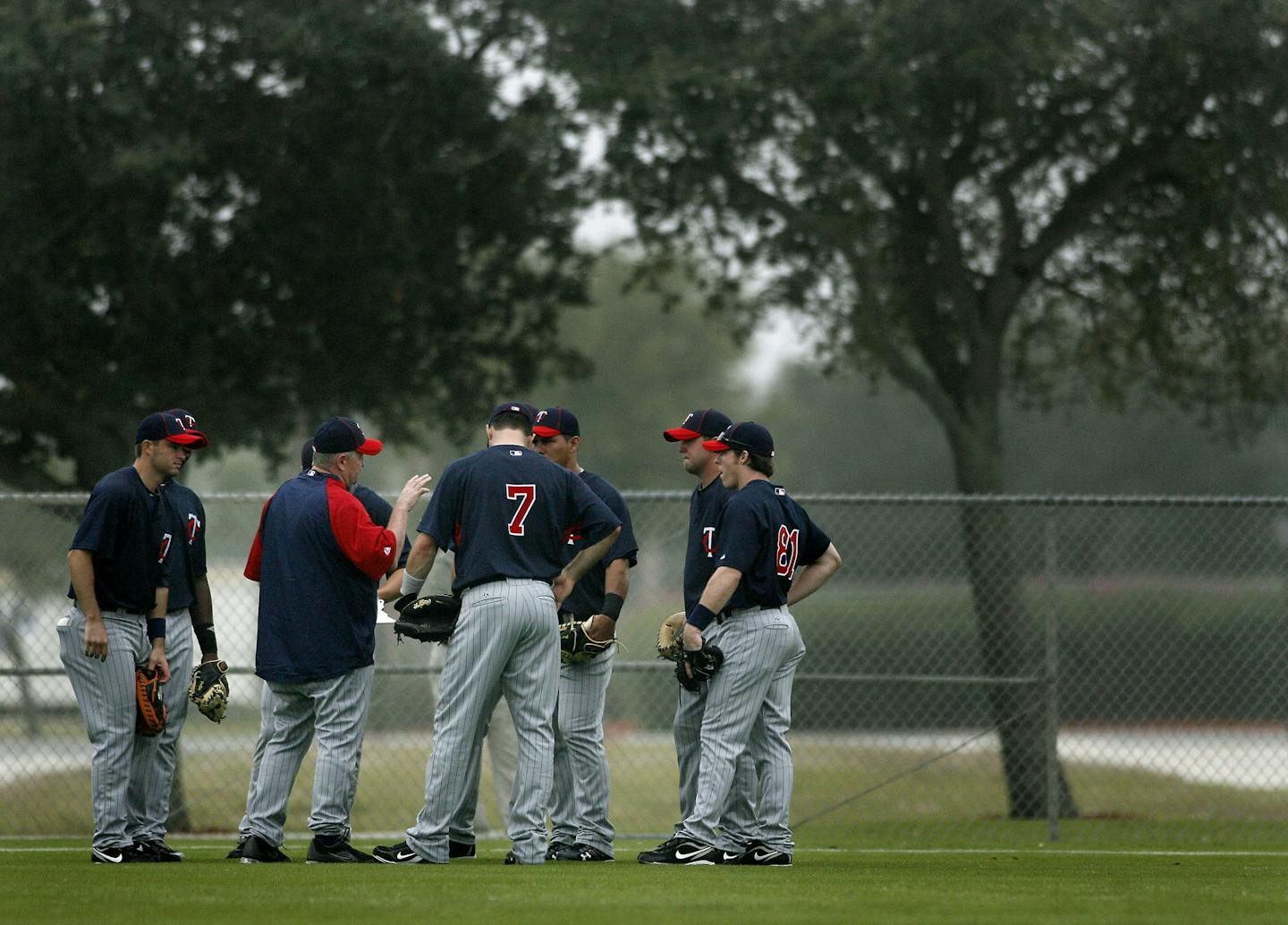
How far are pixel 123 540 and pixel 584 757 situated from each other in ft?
8.11

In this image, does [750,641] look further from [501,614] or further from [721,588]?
[501,614]

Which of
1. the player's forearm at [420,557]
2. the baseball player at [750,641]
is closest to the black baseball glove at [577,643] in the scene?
the baseball player at [750,641]

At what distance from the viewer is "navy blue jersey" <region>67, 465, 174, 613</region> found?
779cm

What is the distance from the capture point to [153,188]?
41.1 feet

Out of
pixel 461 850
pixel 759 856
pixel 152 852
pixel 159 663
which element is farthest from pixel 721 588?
pixel 152 852

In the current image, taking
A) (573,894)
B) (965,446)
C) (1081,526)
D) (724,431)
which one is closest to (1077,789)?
(965,446)

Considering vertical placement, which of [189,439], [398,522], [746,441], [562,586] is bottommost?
[562,586]

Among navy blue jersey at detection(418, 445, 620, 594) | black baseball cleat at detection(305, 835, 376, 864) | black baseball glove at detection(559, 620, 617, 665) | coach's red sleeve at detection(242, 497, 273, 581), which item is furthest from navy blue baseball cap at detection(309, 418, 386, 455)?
black baseball cleat at detection(305, 835, 376, 864)

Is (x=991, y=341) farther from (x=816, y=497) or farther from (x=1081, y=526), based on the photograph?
(x=1081, y=526)

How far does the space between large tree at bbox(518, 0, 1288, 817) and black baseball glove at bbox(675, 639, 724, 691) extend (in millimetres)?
5224

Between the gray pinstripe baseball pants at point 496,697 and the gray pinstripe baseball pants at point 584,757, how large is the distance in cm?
60

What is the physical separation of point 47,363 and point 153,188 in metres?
1.75

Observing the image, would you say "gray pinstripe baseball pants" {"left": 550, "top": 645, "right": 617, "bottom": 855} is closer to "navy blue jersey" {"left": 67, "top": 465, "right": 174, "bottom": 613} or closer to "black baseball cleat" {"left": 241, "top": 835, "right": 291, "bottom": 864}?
"black baseball cleat" {"left": 241, "top": 835, "right": 291, "bottom": 864}

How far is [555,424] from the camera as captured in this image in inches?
329
